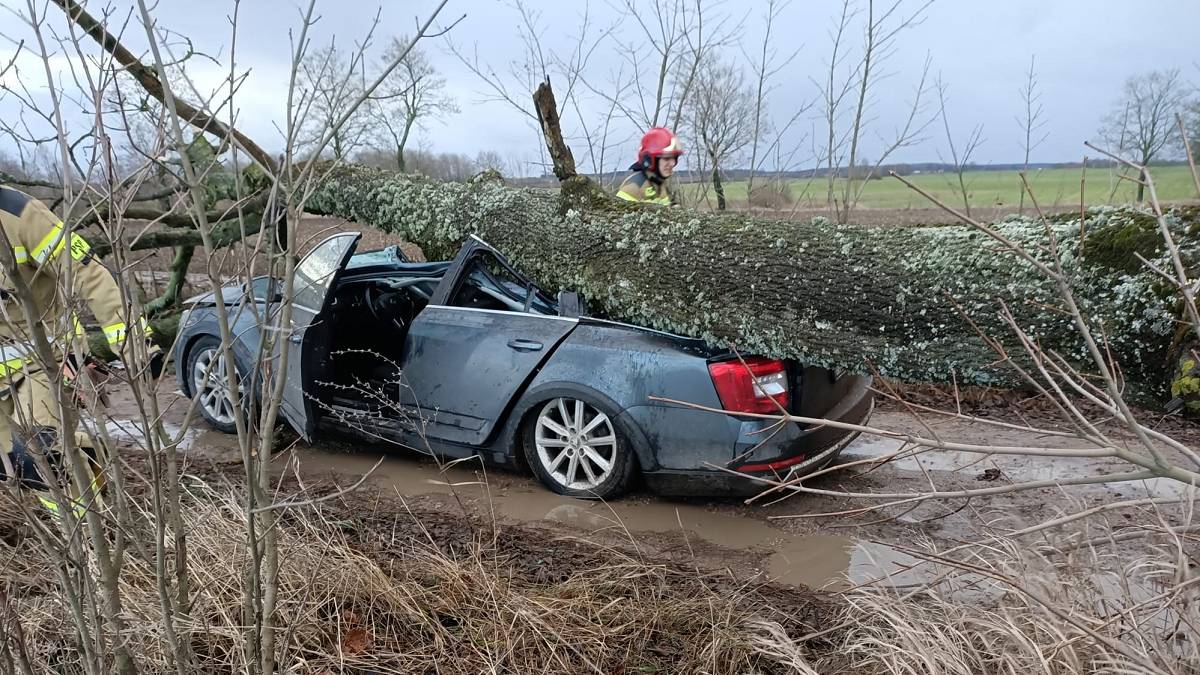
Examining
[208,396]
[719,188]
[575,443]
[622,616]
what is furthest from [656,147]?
[622,616]

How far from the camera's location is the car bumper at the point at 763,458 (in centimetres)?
386

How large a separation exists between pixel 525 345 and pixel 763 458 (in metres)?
1.42

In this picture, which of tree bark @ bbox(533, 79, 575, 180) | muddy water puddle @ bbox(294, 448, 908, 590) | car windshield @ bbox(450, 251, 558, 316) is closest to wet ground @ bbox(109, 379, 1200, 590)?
muddy water puddle @ bbox(294, 448, 908, 590)

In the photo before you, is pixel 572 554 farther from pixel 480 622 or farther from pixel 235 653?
pixel 235 653

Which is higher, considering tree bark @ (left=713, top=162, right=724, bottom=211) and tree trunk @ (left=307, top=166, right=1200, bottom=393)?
tree bark @ (left=713, top=162, right=724, bottom=211)

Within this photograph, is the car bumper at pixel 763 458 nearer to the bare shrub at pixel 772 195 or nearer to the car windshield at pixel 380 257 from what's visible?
the car windshield at pixel 380 257

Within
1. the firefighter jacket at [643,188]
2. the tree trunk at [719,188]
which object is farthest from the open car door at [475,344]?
the tree trunk at [719,188]

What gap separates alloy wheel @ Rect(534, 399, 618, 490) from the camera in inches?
167

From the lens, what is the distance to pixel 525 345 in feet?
14.3

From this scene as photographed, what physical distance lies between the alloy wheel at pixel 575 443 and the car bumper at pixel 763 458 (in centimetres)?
28

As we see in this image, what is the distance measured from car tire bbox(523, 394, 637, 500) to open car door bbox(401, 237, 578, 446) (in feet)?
0.80

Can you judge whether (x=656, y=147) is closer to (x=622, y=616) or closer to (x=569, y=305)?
(x=569, y=305)

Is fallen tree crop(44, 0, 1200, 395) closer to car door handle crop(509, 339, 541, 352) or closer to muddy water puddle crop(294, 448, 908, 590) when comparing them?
car door handle crop(509, 339, 541, 352)

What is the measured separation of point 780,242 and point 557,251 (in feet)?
4.51
